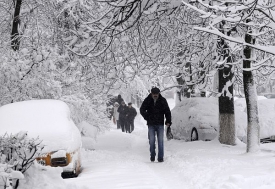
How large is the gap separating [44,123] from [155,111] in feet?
10.8

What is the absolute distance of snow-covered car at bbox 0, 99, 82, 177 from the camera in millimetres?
7340

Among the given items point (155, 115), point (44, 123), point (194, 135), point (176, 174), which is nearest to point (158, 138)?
point (155, 115)

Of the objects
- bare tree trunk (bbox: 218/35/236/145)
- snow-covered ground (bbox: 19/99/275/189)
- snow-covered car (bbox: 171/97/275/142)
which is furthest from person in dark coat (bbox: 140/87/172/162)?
snow-covered car (bbox: 171/97/275/142)

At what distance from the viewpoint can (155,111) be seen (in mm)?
10344

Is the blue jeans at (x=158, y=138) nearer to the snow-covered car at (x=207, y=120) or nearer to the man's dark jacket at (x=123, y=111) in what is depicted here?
the snow-covered car at (x=207, y=120)

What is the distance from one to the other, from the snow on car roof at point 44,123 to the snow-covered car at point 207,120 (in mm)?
6495

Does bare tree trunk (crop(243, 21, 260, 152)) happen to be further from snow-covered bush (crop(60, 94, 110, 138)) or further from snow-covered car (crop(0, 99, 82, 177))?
snow-covered bush (crop(60, 94, 110, 138))

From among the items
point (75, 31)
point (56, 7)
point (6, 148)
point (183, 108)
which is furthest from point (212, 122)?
point (6, 148)

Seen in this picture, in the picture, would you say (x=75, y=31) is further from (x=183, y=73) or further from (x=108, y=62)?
(x=183, y=73)

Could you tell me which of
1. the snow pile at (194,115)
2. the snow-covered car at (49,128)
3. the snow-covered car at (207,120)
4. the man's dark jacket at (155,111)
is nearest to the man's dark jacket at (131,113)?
the snow pile at (194,115)

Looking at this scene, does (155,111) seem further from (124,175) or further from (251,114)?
(124,175)

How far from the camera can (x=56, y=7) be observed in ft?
47.0

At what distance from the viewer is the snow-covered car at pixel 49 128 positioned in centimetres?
734

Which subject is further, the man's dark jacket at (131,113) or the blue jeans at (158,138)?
the man's dark jacket at (131,113)
